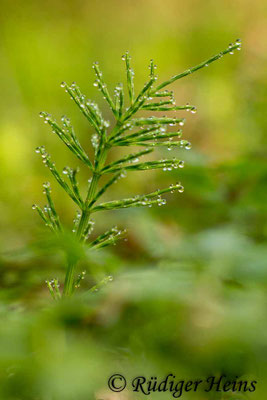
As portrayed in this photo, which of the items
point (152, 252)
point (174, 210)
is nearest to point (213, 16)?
point (174, 210)

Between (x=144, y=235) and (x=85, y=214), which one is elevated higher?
(x=144, y=235)

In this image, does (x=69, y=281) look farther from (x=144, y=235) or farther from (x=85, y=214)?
(x=144, y=235)

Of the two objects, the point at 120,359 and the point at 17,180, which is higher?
the point at 17,180

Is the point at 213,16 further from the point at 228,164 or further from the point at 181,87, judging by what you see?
the point at 228,164

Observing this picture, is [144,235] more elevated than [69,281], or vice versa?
[144,235]

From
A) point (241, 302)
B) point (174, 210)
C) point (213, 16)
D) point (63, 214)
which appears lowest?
point (241, 302)

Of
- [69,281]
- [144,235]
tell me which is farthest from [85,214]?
[144,235]

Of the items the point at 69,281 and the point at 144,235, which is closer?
the point at 69,281

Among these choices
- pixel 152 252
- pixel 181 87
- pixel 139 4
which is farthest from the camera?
pixel 139 4
